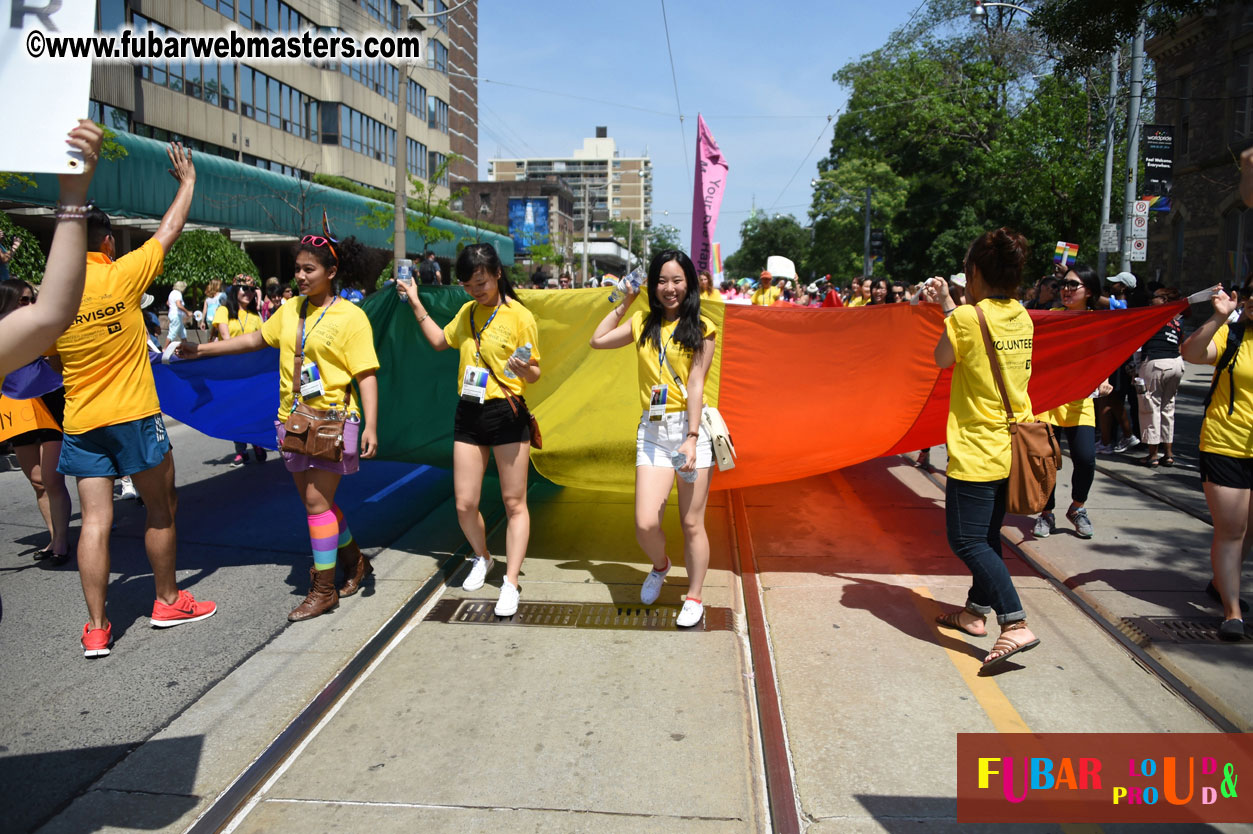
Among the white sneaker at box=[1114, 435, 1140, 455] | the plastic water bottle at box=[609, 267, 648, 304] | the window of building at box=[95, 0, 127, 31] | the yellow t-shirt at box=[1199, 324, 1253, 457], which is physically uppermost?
the window of building at box=[95, 0, 127, 31]

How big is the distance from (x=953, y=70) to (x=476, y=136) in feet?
201

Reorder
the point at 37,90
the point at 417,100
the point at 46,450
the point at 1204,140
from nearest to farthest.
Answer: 1. the point at 37,90
2. the point at 46,450
3. the point at 1204,140
4. the point at 417,100

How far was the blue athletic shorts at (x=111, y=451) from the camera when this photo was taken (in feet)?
13.7

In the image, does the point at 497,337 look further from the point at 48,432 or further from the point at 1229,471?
the point at 1229,471

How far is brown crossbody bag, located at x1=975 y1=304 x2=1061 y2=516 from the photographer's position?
4.06 m

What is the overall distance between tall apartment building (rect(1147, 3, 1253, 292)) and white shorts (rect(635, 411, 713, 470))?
84.4ft

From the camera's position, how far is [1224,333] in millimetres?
4488

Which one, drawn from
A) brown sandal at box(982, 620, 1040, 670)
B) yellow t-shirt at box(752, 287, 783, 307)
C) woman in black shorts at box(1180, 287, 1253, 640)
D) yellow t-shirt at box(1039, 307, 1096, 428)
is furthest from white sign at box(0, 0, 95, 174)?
yellow t-shirt at box(752, 287, 783, 307)

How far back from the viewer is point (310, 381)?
4.54 meters

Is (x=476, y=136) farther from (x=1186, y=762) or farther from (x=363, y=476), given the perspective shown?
(x=1186, y=762)

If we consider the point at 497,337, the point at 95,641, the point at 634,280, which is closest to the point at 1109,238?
the point at 634,280

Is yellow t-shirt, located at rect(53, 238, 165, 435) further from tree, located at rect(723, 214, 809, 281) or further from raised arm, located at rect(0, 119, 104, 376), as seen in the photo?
tree, located at rect(723, 214, 809, 281)

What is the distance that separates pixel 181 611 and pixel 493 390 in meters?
1.98

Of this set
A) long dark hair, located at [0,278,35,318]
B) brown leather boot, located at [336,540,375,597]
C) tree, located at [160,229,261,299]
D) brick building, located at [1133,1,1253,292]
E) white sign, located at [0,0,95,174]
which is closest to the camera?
white sign, located at [0,0,95,174]
